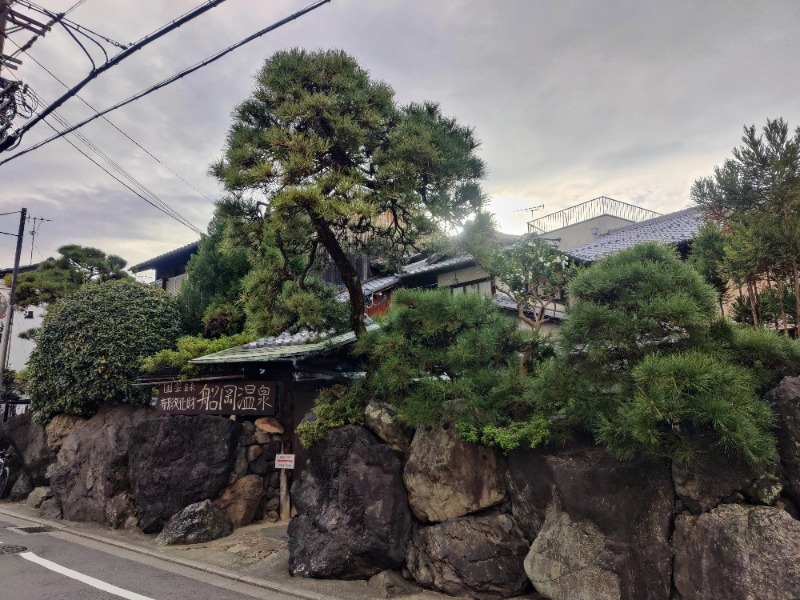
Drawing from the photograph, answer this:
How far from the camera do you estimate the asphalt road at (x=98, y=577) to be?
9.04 m

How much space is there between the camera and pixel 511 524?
8.45m

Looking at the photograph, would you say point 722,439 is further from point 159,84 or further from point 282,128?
point 159,84

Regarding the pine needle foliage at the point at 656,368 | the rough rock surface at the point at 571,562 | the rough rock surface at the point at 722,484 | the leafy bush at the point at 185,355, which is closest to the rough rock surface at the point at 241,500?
the leafy bush at the point at 185,355

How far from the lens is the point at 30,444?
20109 millimetres

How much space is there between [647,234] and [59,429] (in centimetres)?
2261

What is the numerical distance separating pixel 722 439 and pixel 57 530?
650 inches

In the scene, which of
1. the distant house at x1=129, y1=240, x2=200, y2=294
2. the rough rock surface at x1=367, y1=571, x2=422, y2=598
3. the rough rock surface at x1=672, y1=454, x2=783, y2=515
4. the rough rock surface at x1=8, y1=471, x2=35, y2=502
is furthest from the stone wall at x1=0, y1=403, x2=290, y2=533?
the distant house at x1=129, y1=240, x2=200, y2=294

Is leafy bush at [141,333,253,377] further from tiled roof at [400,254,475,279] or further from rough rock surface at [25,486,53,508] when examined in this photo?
rough rock surface at [25,486,53,508]

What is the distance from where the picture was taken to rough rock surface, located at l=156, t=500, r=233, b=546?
12.3 metres

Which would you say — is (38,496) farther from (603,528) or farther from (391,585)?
(603,528)

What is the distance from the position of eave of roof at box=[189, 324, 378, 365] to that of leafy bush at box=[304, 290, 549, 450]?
1319 millimetres

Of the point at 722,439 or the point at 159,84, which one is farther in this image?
the point at 159,84

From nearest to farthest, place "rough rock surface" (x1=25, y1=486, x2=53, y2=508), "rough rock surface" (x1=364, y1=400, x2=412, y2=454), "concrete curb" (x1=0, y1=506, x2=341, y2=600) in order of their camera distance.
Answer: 1. "concrete curb" (x1=0, y1=506, x2=341, y2=600)
2. "rough rock surface" (x1=364, y1=400, x2=412, y2=454)
3. "rough rock surface" (x1=25, y1=486, x2=53, y2=508)

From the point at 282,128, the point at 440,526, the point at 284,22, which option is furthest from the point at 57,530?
the point at 284,22
